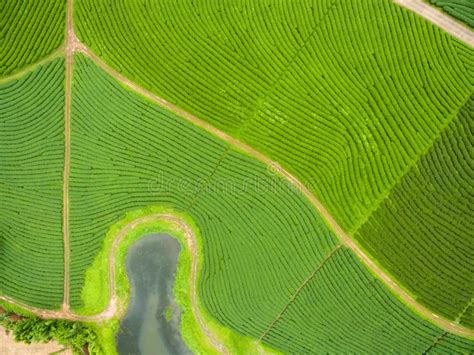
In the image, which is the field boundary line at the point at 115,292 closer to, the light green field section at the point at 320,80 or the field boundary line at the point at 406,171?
the light green field section at the point at 320,80

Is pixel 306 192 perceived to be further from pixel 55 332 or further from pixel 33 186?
pixel 55 332

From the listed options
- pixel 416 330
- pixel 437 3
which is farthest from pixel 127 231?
pixel 437 3

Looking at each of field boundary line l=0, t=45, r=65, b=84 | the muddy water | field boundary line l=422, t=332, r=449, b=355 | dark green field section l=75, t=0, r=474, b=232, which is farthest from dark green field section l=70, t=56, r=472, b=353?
the muddy water

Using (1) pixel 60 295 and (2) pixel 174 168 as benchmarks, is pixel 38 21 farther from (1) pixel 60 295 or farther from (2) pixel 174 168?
(1) pixel 60 295

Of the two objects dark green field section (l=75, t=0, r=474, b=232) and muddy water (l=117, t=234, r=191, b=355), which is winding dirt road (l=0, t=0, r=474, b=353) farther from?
muddy water (l=117, t=234, r=191, b=355)

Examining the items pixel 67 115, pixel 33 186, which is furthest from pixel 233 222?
pixel 33 186

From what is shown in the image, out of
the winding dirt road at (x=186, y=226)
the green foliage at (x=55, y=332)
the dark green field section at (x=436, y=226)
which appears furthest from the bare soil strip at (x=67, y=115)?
the dark green field section at (x=436, y=226)
